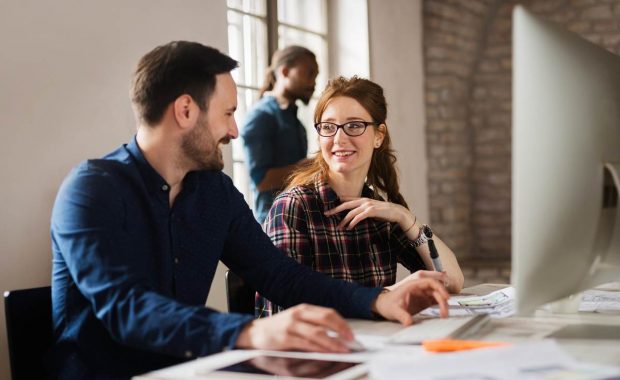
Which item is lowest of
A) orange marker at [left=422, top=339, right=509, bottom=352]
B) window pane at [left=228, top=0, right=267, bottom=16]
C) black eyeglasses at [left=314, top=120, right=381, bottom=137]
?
orange marker at [left=422, top=339, right=509, bottom=352]

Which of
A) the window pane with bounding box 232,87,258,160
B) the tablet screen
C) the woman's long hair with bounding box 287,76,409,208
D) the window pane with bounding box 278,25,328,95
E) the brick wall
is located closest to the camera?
the tablet screen

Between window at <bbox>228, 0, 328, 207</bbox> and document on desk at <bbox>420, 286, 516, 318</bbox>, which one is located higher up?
window at <bbox>228, 0, 328, 207</bbox>

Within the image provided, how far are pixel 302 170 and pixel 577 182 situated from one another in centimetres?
135

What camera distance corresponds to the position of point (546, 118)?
46.6 inches

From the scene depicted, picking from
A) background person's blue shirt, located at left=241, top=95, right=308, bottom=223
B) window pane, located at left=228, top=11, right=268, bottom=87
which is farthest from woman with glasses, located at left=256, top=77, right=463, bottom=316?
window pane, located at left=228, top=11, right=268, bottom=87

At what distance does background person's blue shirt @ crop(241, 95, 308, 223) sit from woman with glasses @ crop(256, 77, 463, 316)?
117cm

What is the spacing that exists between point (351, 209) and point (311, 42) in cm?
275

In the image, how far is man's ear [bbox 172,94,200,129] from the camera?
5.73 feet

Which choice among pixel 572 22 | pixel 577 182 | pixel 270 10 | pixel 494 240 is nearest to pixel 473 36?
pixel 572 22

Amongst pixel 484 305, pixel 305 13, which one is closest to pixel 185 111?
pixel 484 305

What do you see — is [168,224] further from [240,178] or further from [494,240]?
[494,240]

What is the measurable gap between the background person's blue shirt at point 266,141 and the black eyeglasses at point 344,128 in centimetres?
123

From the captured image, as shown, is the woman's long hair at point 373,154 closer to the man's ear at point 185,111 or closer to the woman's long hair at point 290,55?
the man's ear at point 185,111

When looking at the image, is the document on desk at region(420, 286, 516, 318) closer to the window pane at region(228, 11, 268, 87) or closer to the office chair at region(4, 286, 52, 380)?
the office chair at region(4, 286, 52, 380)
